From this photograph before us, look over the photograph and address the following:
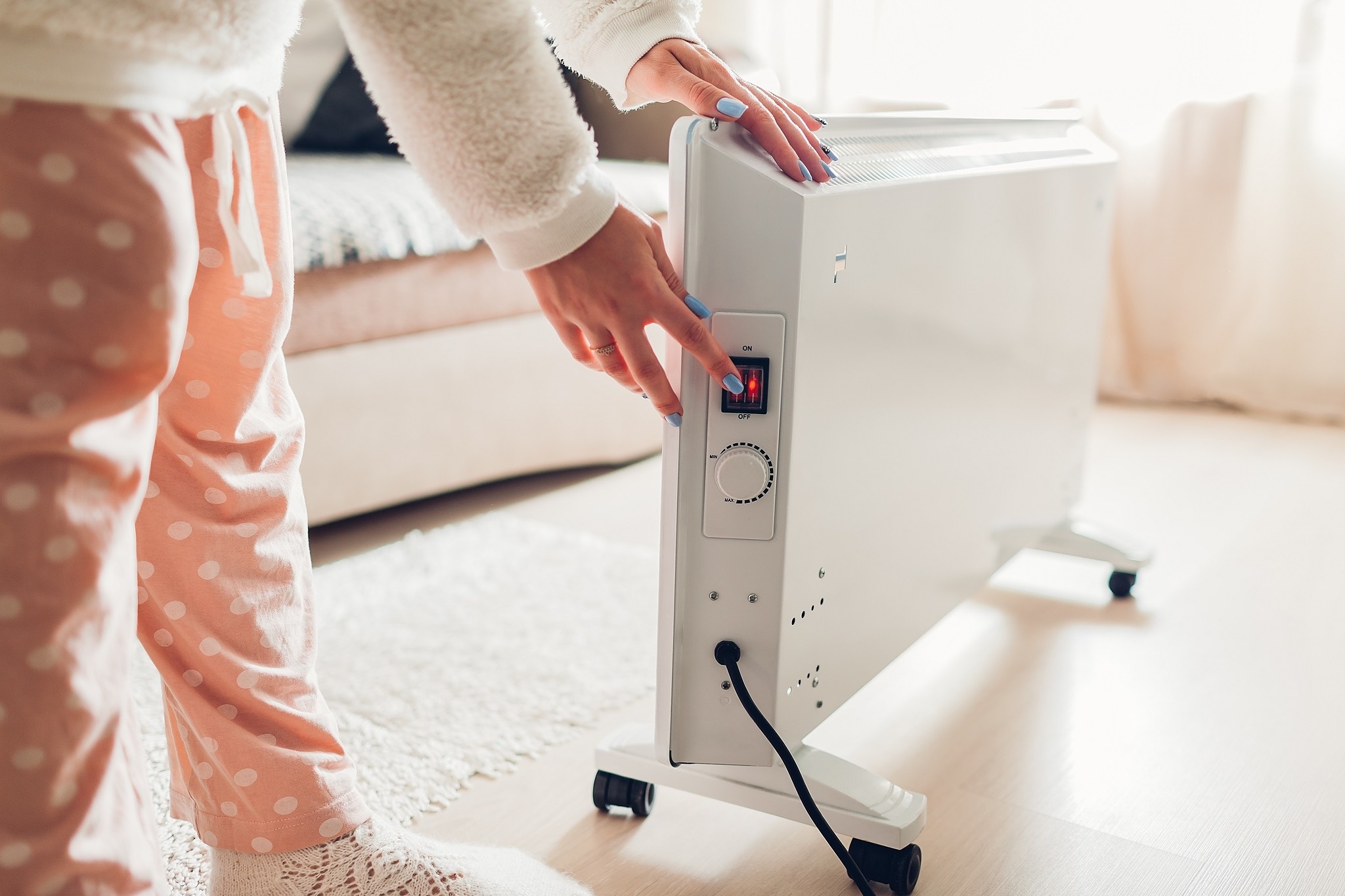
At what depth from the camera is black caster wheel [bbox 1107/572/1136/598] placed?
4.06 ft

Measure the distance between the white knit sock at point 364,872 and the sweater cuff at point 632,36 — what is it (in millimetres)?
480

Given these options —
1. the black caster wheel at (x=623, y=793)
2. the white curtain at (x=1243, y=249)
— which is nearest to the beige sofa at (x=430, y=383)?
the black caster wheel at (x=623, y=793)

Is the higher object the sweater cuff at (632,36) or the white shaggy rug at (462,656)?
the sweater cuff at (632,36)

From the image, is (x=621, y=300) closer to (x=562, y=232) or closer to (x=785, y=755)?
(x=562, y=232)

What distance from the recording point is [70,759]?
1.31 feet

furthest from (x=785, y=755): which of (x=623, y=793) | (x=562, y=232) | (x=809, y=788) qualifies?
(x=562, y=232)

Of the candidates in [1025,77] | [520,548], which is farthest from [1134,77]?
[520,548]

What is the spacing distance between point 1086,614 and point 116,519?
3.48 feet

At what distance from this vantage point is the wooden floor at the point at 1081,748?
0.76 m

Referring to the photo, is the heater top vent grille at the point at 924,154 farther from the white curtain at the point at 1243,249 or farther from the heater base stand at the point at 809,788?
the white curtain at the point at 1243,249

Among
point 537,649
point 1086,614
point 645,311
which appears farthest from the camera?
point 1086,614

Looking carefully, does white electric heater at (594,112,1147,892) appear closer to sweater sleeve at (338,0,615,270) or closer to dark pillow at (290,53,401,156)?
sweater sleeve at (338,0,615,270)

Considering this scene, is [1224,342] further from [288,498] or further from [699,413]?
[288,498]

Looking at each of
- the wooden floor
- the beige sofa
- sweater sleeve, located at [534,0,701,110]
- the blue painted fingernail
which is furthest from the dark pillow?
the blue painted fingernail
